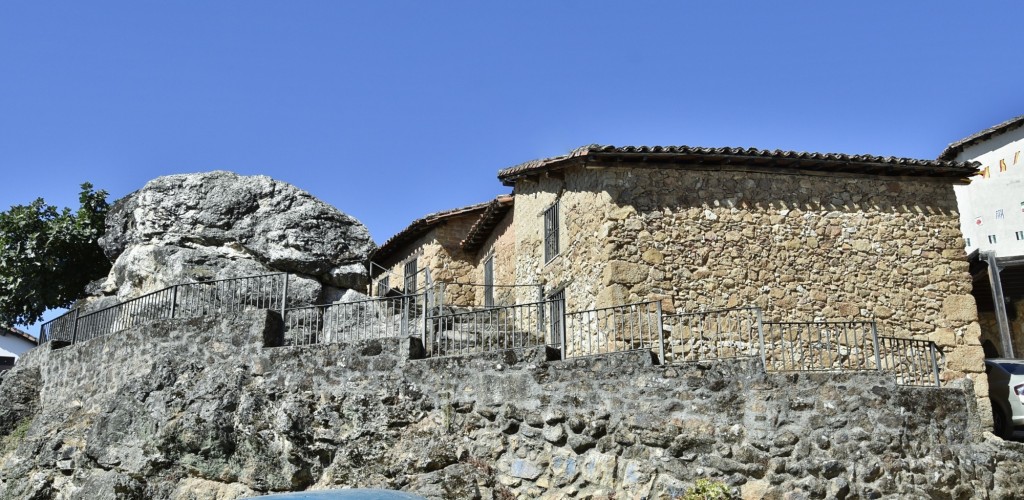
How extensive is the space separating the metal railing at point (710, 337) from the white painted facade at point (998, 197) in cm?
1538

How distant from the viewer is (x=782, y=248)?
52.3 ft

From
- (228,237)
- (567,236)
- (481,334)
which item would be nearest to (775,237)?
(567,236)

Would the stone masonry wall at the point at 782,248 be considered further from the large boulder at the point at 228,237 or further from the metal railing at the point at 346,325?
the large boulder at the point at 228,237

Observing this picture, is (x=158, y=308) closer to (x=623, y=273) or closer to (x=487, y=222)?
(x=487, y=222)

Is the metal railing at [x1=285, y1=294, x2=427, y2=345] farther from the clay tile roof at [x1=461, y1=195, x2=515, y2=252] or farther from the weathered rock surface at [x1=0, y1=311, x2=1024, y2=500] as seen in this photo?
the clay tile roof at [x1=461, y1=195, x2=515, y2=252]

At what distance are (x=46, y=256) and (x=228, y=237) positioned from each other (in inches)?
247

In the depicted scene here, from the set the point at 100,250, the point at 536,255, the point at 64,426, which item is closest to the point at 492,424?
the point at 536,255

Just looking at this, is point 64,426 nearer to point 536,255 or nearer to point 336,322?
point 336,322

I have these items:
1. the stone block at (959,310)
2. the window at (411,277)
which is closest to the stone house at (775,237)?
the stone block at (959,310)

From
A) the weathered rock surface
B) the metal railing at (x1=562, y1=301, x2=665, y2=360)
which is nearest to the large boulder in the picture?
the weathered rock surface

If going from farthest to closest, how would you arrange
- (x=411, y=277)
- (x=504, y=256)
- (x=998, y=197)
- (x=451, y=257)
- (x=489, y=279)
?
(x=998, y=197), (x=411, y=277), (x=451, y=257), (x=489, y=279), (x=504, y=256)

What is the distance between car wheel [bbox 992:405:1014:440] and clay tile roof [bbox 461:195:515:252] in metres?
10.4

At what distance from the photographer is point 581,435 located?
12500 millimetres

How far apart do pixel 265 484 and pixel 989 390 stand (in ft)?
41.4
